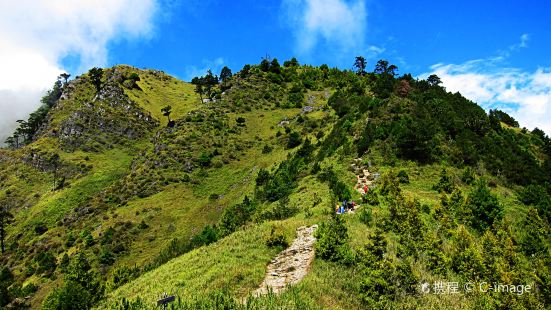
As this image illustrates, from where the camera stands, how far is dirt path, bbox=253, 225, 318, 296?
1780cm

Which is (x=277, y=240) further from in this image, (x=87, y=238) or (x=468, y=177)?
(x=87, y=238)

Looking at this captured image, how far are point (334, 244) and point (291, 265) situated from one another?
2638 millimetres

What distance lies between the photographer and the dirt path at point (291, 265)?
1780cm

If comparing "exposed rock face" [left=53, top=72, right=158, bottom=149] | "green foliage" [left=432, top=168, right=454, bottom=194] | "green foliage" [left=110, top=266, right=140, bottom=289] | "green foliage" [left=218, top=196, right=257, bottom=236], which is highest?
"exposed rock face" [left=53, top=72, right=158, bottom=149]

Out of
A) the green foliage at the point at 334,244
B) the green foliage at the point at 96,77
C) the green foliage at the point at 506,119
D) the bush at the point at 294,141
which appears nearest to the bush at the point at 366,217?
the green foliage at the point at 334,244

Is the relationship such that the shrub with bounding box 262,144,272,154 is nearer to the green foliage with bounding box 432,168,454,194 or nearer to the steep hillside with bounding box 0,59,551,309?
the steep hillside with bounding box 0,59,551,309

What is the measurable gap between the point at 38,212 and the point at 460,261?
8433 cm

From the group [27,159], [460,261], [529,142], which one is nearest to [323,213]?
[460,261]

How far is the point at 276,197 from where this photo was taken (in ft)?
135

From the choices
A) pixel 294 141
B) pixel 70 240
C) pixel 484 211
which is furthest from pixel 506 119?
pixel 70 240

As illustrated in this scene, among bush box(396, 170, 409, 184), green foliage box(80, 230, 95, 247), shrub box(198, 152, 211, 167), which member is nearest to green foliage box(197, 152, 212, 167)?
shrub box(198, 152, 211, 167)

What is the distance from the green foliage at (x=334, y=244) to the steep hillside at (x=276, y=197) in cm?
9

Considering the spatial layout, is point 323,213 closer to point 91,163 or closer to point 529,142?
point 529,142

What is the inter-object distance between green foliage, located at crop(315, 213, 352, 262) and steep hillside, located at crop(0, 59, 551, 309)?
9 cm
